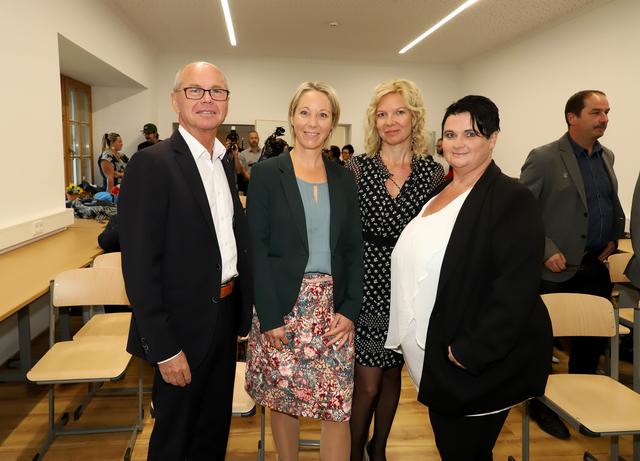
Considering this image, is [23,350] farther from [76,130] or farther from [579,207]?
[76,130]

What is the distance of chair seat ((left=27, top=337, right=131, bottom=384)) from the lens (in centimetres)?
221

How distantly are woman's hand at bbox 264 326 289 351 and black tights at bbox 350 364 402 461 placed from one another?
0.47 metres

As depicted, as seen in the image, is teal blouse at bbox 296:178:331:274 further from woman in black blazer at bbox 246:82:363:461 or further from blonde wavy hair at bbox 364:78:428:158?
blonde wavy hair at bbox 364:78:428:158

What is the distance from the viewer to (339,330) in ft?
6.11

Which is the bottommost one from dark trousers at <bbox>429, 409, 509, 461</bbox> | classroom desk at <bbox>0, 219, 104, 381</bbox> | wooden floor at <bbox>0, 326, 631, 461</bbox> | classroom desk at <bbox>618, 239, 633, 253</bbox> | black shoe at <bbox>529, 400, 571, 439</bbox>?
wooden floor at <bbox>0, 326, 631, 461</bbox>

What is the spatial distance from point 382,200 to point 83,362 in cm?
169

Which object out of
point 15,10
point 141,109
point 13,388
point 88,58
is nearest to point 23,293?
point 13,388

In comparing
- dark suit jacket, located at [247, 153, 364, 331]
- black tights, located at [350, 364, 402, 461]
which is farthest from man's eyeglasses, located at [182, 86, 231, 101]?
black tights, located at [350, 364, 402, 461]

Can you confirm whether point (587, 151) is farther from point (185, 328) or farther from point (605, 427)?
point (185, 328)

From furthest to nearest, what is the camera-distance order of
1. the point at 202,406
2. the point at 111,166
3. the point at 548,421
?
the point at 111,166
the point at 548,421
the point at 202,406

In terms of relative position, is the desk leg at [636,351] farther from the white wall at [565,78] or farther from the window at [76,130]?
the window at [76,130]

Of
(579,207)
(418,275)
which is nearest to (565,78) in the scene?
(579,207)

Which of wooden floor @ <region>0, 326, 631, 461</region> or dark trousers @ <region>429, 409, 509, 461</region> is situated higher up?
dark trousers @ <region>429, 409, 509, 461</region>

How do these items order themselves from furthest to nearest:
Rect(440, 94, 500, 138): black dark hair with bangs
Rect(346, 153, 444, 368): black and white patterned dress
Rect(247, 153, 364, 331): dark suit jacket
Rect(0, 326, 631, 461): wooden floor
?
Rect(0, 326, 631, 461): wooden floor < Rect(346, 153, 444, 368): black and white patterned dress < Rect(247, 153, 364, 331): dark suit jacket < Rect(440, 94, 500, 138): black dark hair with bangs
